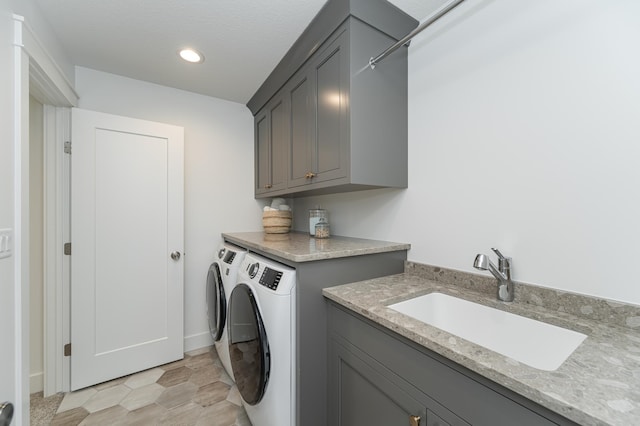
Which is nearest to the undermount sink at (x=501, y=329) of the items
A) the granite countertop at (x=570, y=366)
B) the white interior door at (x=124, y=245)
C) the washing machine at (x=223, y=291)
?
the granite countertop at (x=570, y=366)

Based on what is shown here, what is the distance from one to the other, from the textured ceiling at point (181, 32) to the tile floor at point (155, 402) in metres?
2.39

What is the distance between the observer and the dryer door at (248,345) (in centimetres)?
123

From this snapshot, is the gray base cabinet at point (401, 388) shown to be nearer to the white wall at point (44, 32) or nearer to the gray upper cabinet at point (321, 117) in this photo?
the gray upper cabinet at point (321, 117)

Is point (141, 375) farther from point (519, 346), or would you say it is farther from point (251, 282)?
point (519, 346)


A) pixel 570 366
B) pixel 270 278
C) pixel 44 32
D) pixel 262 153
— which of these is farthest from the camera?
pixel 262 153

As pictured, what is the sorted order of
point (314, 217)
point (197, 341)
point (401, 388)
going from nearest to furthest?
point (401, 388) → point (314, 217) → point (197, 341)

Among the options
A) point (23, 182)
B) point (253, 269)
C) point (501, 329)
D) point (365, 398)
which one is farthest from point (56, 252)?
point (501, 329)

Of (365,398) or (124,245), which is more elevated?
(124,245)

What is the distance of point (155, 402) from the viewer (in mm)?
1697

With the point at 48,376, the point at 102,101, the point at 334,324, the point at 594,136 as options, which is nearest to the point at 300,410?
the point at 334,324

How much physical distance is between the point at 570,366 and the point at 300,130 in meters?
1.70

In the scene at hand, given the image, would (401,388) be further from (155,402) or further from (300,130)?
(155,402)

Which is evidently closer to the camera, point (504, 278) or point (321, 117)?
point (504, 278)

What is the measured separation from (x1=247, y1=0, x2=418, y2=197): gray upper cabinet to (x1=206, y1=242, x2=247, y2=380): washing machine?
751 mm
